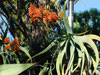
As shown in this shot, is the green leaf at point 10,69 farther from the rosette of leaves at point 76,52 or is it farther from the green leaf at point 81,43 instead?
the green leaf at point 81,43

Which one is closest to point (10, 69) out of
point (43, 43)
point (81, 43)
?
point (81, 43)

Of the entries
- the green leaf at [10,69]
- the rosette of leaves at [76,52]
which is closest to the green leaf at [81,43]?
the rosette of leaves at [76,52]

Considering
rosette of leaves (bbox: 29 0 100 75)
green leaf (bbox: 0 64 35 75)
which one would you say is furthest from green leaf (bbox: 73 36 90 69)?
green leaf (bbox: 0 64 35 75)

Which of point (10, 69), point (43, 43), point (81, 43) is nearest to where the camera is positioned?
point (10, 69)

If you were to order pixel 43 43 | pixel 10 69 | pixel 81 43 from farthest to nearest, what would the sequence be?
pixel 43 43 < pixel 81 43 < pixel 10 69

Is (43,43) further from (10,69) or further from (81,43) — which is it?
(10,69)

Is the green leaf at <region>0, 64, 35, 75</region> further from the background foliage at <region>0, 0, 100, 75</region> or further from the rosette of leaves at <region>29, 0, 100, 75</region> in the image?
the rosette of leaves at <region>29, 0, 100, 75</region>

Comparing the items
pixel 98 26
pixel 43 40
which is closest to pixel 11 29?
pixel 43 40

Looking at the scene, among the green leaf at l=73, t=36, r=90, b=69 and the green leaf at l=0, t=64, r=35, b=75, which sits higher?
the green leaf at l=73, t=36, r=90, b=69

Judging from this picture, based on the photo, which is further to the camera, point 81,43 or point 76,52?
point 76,52

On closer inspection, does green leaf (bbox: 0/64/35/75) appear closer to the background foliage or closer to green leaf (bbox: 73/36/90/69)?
the background foliage

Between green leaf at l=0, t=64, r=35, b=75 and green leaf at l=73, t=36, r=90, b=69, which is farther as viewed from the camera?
A: green leaf at l=73, t=36, r=90, b=69

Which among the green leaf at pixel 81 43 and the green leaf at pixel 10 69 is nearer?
the green leaf at pixel 10 69

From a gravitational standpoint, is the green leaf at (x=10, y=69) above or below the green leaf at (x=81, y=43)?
below
